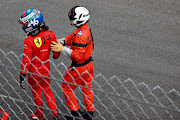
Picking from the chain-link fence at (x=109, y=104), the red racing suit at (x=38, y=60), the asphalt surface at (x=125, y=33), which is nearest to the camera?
the red racing suit at (x=38, y=60)

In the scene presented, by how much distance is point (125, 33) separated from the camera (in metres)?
6.57

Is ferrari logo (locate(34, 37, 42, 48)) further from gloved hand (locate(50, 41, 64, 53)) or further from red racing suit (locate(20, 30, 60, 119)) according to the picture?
gloved hand (locate(50, 41, 64, 53))

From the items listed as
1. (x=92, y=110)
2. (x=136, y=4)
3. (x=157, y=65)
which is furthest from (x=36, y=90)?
(x=136, y=4)

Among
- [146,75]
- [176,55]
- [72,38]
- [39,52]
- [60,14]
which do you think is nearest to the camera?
[39,52]

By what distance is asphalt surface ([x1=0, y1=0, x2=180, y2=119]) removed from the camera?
5547mm

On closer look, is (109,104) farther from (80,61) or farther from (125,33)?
(125,33)

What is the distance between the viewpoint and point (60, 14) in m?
7.24

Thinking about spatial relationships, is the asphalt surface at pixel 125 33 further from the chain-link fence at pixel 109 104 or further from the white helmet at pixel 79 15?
the white helmet at pixel 79 15

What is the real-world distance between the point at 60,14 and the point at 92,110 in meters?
3.80

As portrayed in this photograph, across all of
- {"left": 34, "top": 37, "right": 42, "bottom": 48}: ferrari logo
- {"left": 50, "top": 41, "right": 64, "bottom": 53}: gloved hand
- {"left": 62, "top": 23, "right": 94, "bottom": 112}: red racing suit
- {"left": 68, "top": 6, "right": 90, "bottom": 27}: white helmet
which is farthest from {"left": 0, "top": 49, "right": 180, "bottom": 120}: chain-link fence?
{"left": 68, "top": 6, "right": 90, "bottom": 27}: white helmet

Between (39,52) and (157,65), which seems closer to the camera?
(39,52)

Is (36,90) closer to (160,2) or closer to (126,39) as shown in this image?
(126,39)

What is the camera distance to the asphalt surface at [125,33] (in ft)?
18.2

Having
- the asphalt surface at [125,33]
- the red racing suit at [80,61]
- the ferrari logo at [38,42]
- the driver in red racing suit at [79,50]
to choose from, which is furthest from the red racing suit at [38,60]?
the asphalt surface at [125,33]
